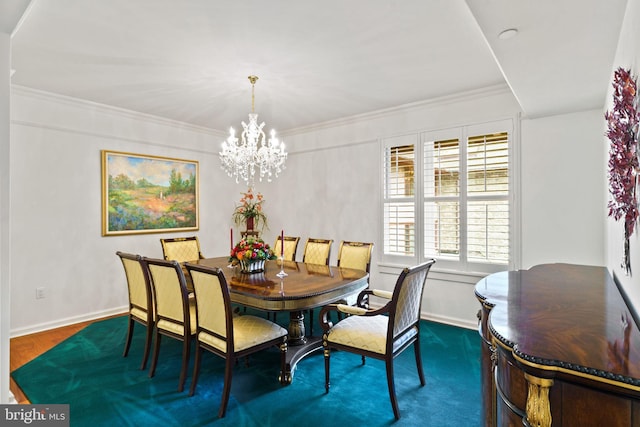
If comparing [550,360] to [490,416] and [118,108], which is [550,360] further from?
[118,108]

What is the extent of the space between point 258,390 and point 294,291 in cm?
81

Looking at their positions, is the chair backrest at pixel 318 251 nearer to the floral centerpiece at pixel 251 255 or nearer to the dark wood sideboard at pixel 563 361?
the floral centerpiece at pixel 251 255

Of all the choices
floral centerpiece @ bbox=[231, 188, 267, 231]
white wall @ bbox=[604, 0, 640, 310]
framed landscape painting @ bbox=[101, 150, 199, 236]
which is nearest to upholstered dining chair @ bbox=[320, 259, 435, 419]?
white wall @ bbox=[604, 0, 640, 310]

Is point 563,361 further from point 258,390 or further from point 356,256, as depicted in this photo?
point 356,256

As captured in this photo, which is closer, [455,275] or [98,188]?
[455,275]

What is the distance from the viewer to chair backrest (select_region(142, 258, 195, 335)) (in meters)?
2.58

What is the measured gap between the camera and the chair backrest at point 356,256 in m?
3.75

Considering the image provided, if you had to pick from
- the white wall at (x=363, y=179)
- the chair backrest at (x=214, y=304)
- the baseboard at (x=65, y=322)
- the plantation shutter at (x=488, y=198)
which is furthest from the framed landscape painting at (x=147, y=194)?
the plantation shutter at (x=488, y=198)

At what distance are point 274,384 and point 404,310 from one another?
3.95 feet

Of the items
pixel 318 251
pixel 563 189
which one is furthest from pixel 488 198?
pixel 318 251

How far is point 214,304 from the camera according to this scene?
93.0 inches

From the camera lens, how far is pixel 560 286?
1920mm

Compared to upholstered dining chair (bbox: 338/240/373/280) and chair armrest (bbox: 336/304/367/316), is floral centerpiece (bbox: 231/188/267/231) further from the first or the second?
chair armrest (bbox: 336/304/367/316)

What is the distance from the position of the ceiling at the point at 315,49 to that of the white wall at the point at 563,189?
240mm
